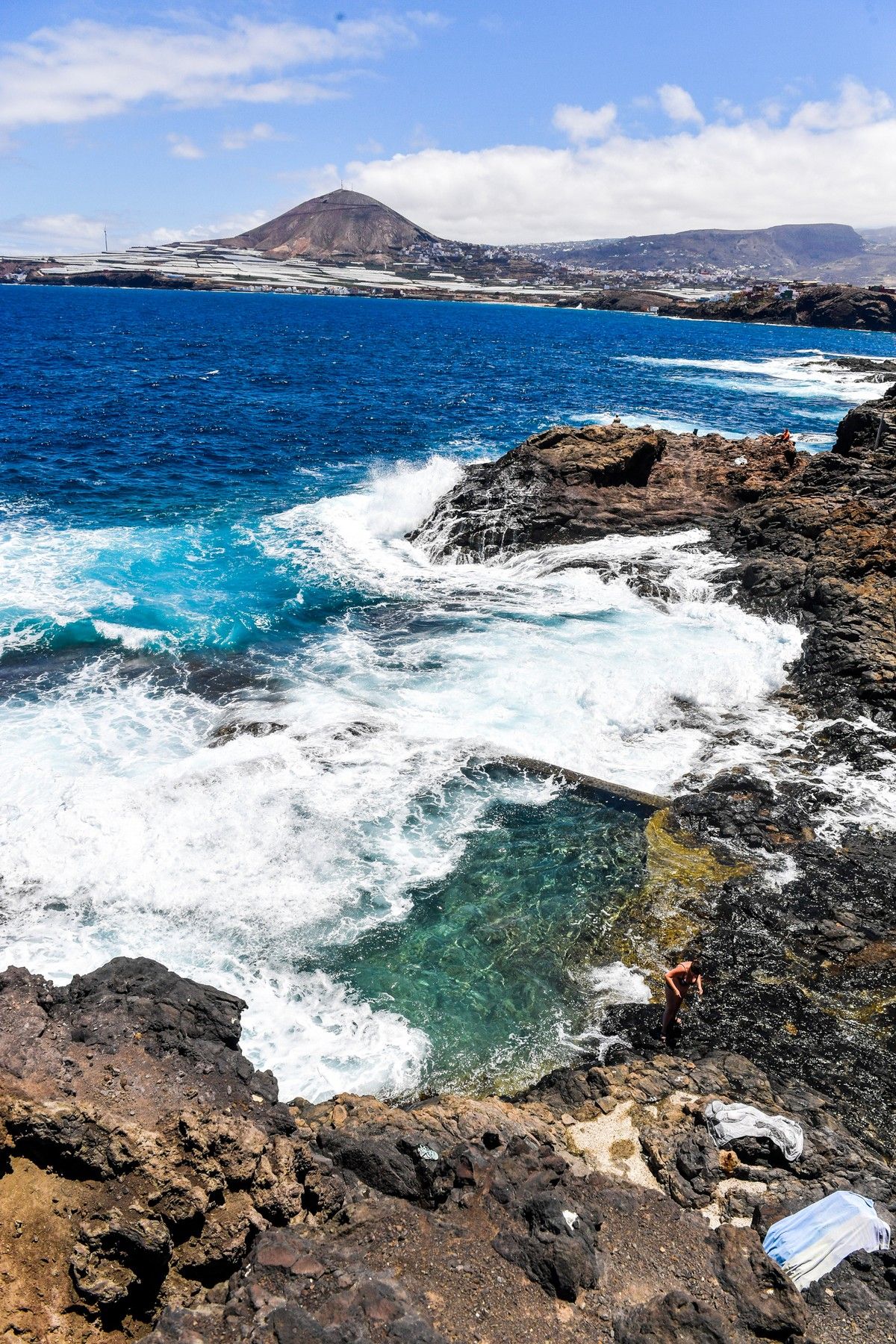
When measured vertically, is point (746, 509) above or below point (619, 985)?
above

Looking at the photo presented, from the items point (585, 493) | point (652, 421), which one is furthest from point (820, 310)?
point (585, 493)

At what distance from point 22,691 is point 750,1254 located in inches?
681

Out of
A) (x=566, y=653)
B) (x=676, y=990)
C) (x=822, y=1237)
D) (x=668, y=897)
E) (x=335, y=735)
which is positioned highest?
(x=566, y=653)

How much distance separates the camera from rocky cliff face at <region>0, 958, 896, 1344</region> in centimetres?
568

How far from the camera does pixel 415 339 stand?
4082 inches

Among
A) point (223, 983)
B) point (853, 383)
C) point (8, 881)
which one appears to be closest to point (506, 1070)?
point (223, 983)

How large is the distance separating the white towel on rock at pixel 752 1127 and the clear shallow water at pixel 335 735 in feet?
6.63

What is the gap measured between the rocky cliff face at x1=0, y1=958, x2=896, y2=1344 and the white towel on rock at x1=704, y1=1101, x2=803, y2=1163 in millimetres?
120

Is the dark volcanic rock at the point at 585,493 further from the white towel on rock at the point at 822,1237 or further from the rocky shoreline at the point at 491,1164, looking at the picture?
the white towel on rock at the point at 822,1237

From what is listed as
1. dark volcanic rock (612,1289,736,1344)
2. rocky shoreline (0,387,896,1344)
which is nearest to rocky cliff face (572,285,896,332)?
rocky shoreline (0,387,896,1344)

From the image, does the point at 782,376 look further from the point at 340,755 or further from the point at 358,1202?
the point at 358,1202

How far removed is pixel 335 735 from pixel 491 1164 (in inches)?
390

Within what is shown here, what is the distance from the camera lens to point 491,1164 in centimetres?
721

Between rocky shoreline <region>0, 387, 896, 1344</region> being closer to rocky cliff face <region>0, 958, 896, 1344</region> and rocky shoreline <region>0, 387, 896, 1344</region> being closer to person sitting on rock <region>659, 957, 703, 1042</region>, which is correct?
rocky cliff face <region>0, 958, 896, 1344</region>
